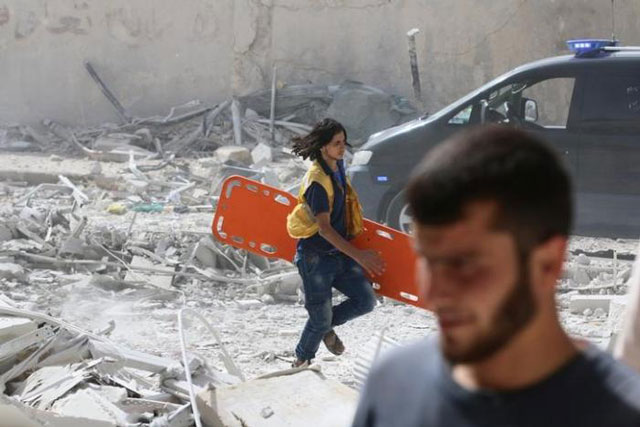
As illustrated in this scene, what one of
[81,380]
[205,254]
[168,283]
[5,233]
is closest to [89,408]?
[81,380]

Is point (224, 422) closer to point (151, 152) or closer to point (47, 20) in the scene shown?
point (151, 152)

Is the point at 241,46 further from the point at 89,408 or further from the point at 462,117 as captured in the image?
the point at 89,408

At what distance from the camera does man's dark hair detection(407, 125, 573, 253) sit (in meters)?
1.71

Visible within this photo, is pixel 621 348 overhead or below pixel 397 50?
overhead

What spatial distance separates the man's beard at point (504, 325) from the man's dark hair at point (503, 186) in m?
0.06

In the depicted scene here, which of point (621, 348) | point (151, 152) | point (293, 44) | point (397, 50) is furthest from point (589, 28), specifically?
point (621, 348)

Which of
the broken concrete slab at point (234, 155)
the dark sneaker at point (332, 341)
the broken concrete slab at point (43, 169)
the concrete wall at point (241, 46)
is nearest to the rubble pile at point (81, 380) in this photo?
the dark sneaker at point (332, 341)

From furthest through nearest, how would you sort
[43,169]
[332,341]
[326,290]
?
[43,169], [332,341], [326,290]

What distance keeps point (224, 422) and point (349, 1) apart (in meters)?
13.7

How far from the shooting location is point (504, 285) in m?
1.72

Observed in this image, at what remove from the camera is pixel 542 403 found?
5.76ft

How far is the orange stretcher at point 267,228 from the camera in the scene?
662 cm

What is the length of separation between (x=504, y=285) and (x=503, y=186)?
0.14m

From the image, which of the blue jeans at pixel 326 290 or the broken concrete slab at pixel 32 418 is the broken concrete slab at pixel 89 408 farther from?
the blue jeans at pixel 326 290
